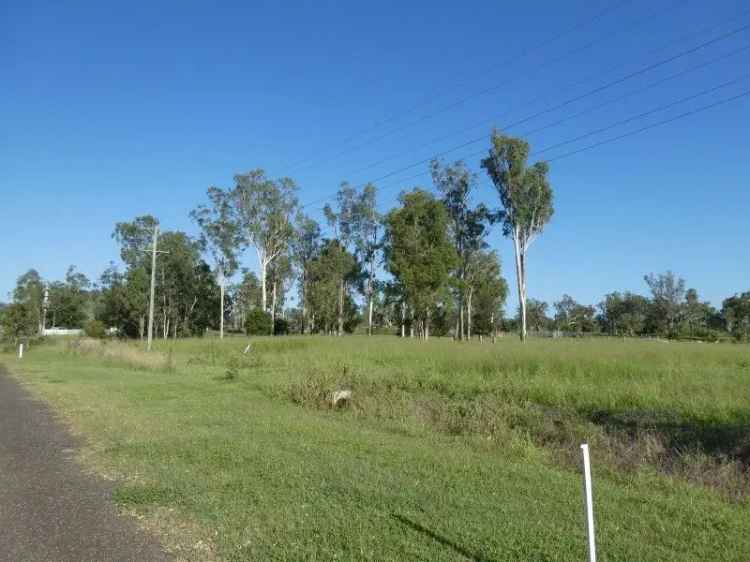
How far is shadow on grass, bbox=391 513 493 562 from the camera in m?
5.02

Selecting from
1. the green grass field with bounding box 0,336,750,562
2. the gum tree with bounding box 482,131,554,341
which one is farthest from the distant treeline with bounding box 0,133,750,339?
the green grass field with bounding box 0,336,750,562

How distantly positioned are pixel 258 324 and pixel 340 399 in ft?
156

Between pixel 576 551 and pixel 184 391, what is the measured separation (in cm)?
1477

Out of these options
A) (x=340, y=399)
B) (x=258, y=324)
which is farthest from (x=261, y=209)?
(x=340, y=399)

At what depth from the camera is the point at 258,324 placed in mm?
61906

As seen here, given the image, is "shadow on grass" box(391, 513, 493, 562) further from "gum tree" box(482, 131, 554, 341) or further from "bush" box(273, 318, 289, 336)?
"bush" box(273, 318, 289, 336)

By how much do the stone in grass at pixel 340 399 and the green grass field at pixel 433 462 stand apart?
0.18 m

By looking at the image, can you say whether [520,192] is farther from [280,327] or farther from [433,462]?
[433,462]

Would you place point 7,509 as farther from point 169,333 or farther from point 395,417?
point 169,333

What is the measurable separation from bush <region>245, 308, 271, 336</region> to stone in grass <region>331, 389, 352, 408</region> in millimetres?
47397

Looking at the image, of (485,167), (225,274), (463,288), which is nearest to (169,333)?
(225,274)

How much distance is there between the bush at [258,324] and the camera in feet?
203

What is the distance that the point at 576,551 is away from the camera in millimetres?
5113

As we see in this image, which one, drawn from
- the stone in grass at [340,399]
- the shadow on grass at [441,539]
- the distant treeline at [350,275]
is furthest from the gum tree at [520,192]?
the shadow on grass at [441,539]
